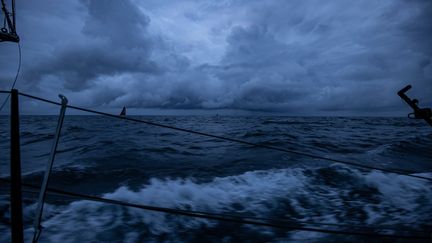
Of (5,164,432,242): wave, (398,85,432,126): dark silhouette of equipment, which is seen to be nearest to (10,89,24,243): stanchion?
(5,164,432,242): wave

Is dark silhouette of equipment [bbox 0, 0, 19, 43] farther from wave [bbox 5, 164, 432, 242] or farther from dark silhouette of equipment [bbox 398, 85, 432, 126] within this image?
dark silhouette of equipment [bbox 398, 85, 432, 126]

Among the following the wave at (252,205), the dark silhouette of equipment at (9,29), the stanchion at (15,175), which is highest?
the dark silhouette of equipment at (9,29)

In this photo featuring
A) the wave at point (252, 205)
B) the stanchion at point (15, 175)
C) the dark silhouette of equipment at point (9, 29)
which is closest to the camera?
the stanchion at point (15, 175)

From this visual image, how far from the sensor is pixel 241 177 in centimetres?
659

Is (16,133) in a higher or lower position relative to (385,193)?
higher

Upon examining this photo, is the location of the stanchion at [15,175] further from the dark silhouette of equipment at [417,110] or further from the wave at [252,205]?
the dark silhouette of equipment at [417,110]

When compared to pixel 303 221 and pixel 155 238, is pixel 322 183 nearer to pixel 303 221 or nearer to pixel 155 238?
pixel 303 221

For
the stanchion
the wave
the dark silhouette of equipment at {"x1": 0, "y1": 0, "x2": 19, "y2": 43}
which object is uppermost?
the dark silhouette of equipment at {"x1": 0, "y1": 0, "x2": 19, "y2": 43}

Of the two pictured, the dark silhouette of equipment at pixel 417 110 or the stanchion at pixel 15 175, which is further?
the dark silhouette of equipment at pixel 417 110

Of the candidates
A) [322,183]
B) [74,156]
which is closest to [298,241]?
[322,183]

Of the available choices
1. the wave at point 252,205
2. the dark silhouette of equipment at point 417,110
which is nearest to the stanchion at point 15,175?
the wave at point 252,205

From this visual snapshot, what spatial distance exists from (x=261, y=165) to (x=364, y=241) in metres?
4.64

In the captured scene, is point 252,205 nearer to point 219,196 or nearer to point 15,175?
point 219,196

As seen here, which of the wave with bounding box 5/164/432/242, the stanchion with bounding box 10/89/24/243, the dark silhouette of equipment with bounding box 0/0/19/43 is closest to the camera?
the stanchion with bounding box 10/89/24/243
